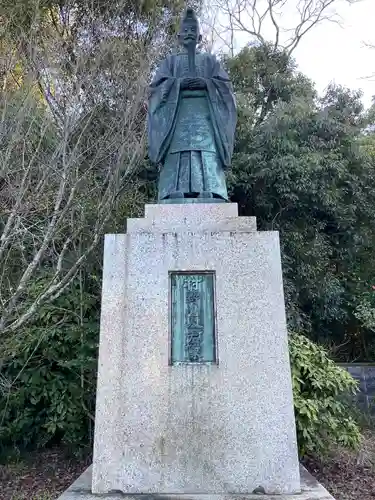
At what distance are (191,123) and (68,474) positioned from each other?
13.3ft

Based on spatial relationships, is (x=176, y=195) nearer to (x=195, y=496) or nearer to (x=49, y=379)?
(x=195, y=496)

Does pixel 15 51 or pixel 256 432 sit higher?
pixel 15 51

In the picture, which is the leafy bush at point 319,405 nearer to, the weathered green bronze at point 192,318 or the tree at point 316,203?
the weathered green bronze at point 192,318

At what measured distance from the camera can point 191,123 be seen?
4.20 metres

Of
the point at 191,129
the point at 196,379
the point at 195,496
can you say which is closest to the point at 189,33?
the point at 191,129

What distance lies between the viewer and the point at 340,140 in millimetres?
9789

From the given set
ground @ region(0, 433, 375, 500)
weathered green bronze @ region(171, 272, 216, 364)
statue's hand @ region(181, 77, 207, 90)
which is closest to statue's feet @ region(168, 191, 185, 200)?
weathered green bronze @ region(171, 272, 216, 364)

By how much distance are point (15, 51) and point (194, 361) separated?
544cm

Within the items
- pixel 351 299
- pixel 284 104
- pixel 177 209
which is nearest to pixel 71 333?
pixel 177 209

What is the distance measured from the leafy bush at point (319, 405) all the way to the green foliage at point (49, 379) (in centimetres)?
236

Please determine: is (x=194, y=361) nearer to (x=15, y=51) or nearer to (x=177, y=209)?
(x=177, y=209)

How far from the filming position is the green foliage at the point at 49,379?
533 centimetres

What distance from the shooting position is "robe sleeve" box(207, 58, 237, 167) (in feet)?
13.6

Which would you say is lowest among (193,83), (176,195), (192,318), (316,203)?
(192,318)
